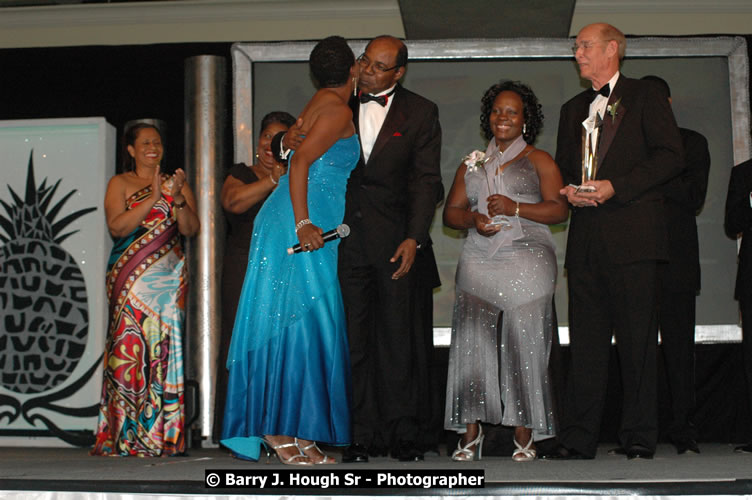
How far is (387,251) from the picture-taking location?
374 cm

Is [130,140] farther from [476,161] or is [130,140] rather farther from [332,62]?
[476,161]

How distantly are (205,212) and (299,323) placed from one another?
216cm

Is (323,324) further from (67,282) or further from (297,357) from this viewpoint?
(67,282)

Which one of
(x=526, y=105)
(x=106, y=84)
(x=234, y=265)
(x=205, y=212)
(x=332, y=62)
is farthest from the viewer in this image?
(x=106, y=84)

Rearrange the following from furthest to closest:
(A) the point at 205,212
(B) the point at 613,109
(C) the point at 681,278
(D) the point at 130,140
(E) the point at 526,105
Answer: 1. (A) the point at 205,212
2. (D) the point at 130,140
3. (C) the point at 681,278
4. (E) the point at 526,105
5. (B) the point at 613,109

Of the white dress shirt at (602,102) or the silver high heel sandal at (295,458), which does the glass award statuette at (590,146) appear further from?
the silver high heel sandal at (295,458)

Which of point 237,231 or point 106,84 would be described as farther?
point 106,84

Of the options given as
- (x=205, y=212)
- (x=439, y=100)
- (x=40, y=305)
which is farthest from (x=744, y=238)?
(x=40, y=305)

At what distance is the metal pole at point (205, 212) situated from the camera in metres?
5.34

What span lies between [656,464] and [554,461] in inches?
17.2

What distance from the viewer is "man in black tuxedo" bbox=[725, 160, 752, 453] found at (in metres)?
4.27

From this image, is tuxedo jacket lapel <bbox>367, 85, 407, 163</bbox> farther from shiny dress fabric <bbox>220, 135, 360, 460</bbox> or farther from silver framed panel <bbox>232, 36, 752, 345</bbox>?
silver framed panel <bbox>232, 36, 752, 345</bbox>

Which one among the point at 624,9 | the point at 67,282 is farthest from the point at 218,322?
the point at 624,9

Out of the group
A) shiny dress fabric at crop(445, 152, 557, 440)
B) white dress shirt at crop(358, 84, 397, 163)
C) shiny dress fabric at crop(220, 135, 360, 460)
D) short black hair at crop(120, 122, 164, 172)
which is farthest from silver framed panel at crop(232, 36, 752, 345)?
shiny dress fabric at crop(220, 135, 360, 460)
